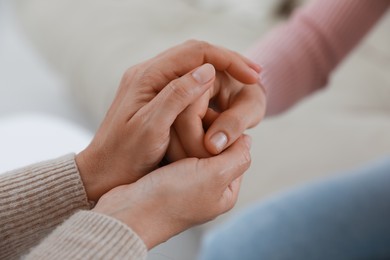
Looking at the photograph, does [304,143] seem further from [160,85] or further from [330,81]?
[160,85]

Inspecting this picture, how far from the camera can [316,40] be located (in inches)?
22.7

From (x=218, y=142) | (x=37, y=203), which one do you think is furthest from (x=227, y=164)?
(x=37, y=203)

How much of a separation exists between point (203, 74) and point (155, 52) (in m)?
0.11

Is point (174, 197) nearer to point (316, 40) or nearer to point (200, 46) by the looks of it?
point (200, 46)

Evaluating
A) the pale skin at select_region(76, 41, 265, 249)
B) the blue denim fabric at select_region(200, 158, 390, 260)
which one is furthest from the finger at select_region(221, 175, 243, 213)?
the blue denim fabric at select_region(200, 158, 390, 260)

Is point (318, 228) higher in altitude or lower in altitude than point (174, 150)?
lower

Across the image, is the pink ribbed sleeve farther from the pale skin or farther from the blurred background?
the pale skin

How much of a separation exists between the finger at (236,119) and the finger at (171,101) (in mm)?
27

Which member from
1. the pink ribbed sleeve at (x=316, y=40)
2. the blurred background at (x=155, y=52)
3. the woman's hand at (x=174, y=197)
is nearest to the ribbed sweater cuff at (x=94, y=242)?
the woman's hand at (x=174, y=197)

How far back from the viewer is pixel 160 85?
34cm

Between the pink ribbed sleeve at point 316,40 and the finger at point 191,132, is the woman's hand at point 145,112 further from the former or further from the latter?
the pink ribbed sleeve at point 316,40

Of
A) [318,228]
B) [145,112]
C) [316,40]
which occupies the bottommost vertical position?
[318,228]

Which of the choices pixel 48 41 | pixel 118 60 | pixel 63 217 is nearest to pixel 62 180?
pixel 63 217

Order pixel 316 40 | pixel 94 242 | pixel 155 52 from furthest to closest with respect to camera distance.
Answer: pixel 316 40 < pixel 155 52 < pixel 94 242
